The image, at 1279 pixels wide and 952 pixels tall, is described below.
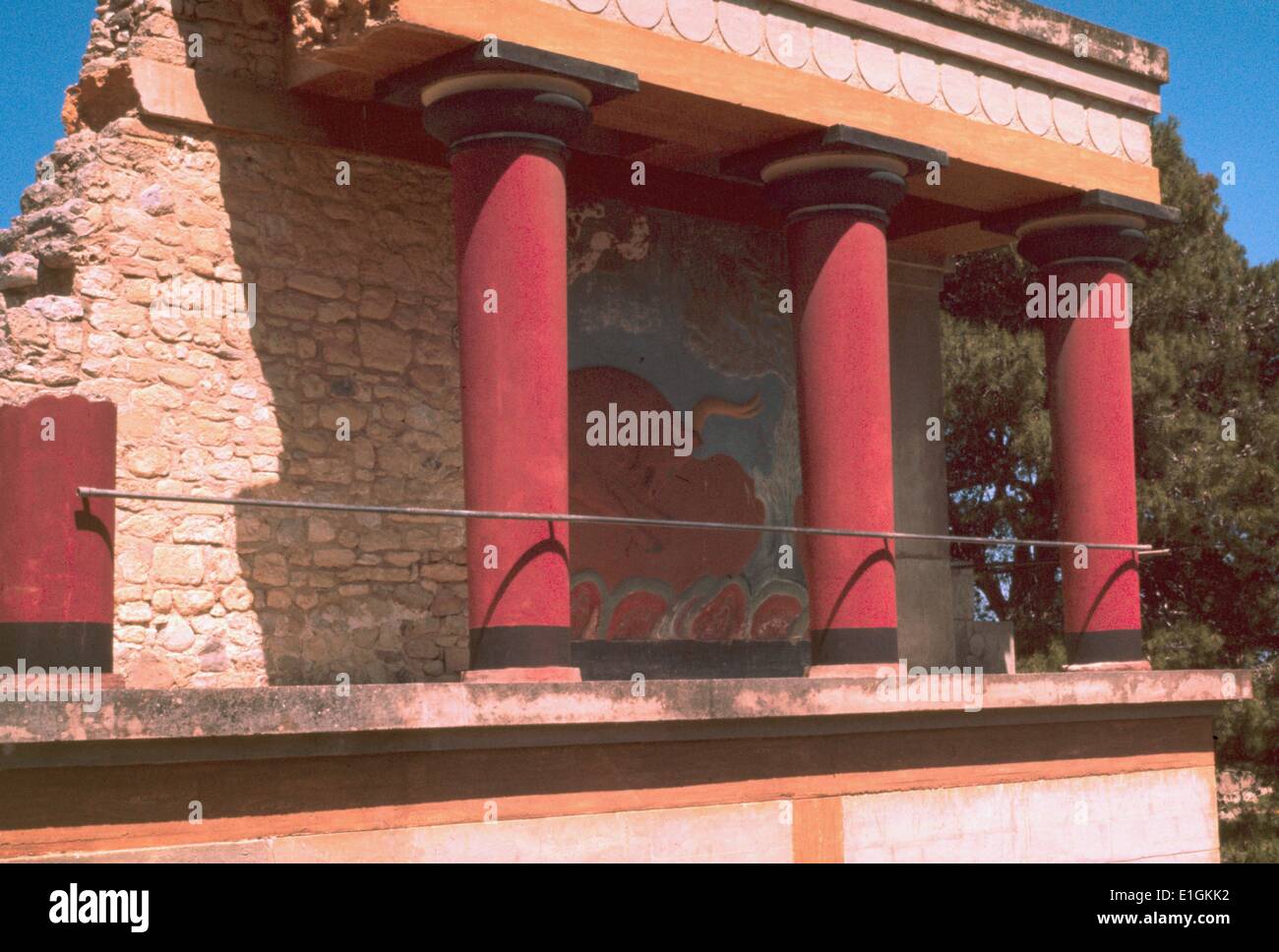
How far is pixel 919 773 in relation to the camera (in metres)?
8.80

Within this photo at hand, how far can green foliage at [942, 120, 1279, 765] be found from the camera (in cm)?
1819

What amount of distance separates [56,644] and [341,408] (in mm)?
3440

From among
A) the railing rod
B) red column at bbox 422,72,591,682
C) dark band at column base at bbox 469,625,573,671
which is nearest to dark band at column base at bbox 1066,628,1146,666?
the railing rod

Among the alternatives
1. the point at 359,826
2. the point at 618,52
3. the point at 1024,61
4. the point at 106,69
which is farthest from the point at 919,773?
the point at 106,69

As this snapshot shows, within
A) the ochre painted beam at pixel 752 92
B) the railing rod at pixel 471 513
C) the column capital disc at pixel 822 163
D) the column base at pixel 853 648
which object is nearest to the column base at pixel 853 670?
the column base at pixel 853 648

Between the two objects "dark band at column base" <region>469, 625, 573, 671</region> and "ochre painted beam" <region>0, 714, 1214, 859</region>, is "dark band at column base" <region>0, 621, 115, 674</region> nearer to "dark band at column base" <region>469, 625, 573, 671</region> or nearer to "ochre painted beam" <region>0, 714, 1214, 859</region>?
Answer: "ochre painted beam" <region>0, 714, 1214, 859</region>

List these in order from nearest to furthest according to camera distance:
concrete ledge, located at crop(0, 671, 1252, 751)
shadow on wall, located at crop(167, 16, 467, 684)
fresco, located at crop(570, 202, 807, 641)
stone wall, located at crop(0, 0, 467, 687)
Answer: concrete ledge, located at crop(0, 671, 1252, 751)
stone wall, located at crop(0, 0, 467, 687)
shadow on wall, located at crop(167, 16, 467, 684)
fresco, located at crop(570, 202, 807, 641)

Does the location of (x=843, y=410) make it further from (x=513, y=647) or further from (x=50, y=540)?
(x=50, y=540)

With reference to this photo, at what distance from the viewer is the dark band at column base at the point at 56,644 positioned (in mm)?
5809

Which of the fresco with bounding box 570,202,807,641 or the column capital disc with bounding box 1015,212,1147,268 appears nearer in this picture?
the fresco with bounding box 570,202,807,641

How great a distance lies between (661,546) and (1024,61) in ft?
12.9

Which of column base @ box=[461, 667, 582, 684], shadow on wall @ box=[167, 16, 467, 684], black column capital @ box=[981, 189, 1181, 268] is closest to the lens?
column base @ box=[461, 667, 582, 684]
